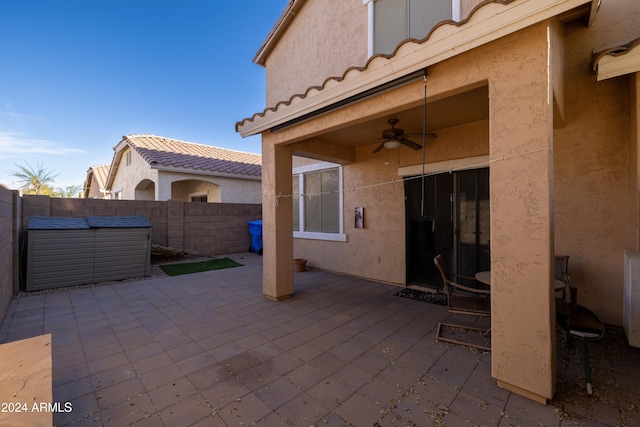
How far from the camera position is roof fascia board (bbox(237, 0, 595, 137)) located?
6.99 ft

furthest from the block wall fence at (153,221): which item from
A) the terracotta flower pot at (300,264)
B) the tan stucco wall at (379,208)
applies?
the tan stucco wall at (379,208)

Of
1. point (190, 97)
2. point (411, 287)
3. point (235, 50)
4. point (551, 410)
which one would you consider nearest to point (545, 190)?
point (551, 410)

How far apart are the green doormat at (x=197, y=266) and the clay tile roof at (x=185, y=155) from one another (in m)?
4.35

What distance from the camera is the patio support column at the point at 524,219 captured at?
2188mm

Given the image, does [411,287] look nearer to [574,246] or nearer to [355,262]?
[355,262]

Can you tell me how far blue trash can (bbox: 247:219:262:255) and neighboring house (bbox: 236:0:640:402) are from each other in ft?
11.1

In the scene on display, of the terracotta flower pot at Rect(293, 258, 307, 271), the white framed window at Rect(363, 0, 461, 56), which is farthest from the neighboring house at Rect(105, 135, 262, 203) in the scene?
the white framed window at Rect(363, 0, 461, 56)

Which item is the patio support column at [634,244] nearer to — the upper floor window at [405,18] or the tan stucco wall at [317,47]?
the upper floor window at [405,18]

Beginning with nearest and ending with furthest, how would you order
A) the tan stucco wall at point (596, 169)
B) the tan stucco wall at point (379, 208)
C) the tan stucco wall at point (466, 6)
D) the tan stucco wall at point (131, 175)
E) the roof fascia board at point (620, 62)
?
the roof fascia board at point (620, 62) → the tan stucco wall at point (596, 169) → the tan stucco wall at point (466, 6) → the tan stucco wall at point (379, 208) → the tan stucco wall at point (131, 175)

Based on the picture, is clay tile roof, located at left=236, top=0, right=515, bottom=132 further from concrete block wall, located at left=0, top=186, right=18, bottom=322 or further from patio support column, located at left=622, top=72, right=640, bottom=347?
concrete block wall, located at left=0, top=186, right=18, bottom=322

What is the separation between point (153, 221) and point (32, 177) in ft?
58.1

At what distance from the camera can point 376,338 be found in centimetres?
351

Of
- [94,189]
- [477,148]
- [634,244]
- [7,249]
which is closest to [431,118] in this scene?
[477,148]

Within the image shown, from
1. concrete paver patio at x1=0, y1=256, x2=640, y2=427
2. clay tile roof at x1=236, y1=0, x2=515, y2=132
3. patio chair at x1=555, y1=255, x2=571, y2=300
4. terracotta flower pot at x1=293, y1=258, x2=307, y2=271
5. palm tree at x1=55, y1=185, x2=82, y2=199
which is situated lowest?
concrete paver patio at x1=0, y1=256, x2=640, y2=427
